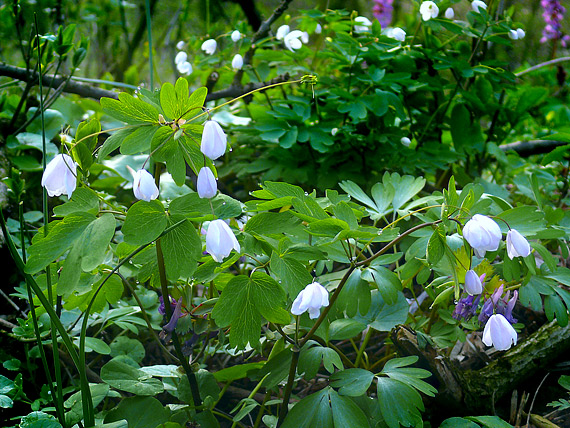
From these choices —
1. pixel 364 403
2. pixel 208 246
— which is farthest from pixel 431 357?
pixel 208 246

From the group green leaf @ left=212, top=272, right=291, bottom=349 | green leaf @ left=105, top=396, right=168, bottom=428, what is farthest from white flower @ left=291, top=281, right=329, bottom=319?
green leaf @ left=105, top=396, right=168, bottom=428

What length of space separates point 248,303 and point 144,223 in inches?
9.7

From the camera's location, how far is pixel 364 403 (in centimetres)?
107

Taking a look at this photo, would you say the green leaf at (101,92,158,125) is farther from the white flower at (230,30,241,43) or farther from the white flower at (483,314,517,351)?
the white flower at (230,30,241,43)

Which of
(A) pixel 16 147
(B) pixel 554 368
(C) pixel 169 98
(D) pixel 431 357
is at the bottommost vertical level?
(B) pixel 554 368

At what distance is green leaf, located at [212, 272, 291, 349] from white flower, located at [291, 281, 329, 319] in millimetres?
58

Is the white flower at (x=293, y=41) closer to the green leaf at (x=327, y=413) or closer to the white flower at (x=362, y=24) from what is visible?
the white flower at (x=362, y=24)

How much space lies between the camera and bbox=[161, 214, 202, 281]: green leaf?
2.96 ft

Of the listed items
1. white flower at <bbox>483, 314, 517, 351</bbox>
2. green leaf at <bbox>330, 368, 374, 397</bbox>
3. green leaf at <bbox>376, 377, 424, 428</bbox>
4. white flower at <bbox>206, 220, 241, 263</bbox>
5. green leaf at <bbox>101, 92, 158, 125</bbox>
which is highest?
green leaf at <bbox>101, 92, 158, 125</bbox>

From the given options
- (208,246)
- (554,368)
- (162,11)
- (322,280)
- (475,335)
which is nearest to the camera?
(208,246)

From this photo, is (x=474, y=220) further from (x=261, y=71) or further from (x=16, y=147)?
(x=16, y=147)

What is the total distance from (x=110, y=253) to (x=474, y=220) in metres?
0.76

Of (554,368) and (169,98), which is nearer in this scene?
(169,98)

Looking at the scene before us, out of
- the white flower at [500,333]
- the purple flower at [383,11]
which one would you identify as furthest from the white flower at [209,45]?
the purple flower at [383,11]
